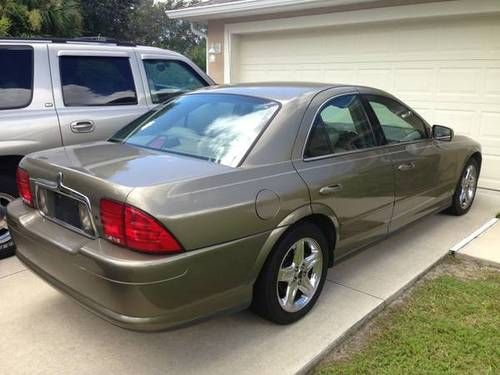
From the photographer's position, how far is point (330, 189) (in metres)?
3.38

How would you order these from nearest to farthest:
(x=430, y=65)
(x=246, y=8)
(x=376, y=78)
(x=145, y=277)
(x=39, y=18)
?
1. (x=145, y=277)
2. (x=430, y=65)
3. (x=376, y=78)
4. (x=246, y=8)
5. (x=39, y=18)

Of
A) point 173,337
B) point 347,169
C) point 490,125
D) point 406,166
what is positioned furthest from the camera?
point 490,125

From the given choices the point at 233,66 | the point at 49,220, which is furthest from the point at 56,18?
the point at 49,220

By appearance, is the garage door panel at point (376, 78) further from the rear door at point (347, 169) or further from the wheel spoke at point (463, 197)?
the rear door at point (347, 169)

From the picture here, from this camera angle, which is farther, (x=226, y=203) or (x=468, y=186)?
(x=468, y=186)

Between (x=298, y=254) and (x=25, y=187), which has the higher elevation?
(x=25, y=187)

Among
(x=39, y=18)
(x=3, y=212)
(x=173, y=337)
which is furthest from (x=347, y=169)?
(x=39, y=18)

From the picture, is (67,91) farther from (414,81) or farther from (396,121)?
(414,81)

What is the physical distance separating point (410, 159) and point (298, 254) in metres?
1.68

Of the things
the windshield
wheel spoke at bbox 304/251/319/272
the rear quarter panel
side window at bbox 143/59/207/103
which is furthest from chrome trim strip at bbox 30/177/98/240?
side window at bbox 143/59/207/103

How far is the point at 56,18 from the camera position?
14.3m

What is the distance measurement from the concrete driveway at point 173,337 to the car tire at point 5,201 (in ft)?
1.13

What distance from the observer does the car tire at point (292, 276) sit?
3.06 metres

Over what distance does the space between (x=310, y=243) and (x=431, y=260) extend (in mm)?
1667
